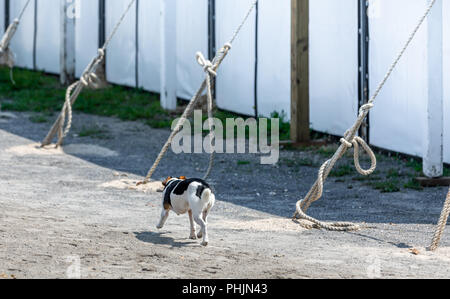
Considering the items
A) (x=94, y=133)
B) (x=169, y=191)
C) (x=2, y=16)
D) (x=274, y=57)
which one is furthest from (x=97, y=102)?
(x=169, y=191)

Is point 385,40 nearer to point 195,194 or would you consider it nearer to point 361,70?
point 361,70

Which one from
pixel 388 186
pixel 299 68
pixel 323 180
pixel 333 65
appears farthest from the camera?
pixel 333 65

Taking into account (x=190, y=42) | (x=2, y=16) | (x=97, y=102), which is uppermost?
(x=2, y=16)

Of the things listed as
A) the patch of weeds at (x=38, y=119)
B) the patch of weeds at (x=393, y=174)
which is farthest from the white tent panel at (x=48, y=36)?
the patch of weeds at (x=393, y=174)

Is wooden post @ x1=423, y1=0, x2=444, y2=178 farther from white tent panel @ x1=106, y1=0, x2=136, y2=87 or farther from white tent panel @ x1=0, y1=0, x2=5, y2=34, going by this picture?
white tent panel @ x1=0, y1=0, x2=5, y2=34

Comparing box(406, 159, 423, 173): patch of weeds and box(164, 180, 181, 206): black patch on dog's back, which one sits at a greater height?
box(164, 180, 181, 206): black patch on dog's back

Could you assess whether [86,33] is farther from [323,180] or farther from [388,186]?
[323,180]

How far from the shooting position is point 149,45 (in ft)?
52.1

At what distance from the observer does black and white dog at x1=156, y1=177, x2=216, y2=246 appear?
5.86m

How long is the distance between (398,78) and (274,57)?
2763 millimetres

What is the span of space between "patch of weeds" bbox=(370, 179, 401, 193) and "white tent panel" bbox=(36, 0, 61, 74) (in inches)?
452

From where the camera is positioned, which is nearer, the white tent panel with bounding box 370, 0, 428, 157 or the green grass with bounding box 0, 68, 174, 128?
the white tent panel with bounding box 370, 0, 428, 157

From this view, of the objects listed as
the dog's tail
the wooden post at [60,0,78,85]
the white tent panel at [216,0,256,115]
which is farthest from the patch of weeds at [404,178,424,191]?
the wooden post at [60,0,78,85]

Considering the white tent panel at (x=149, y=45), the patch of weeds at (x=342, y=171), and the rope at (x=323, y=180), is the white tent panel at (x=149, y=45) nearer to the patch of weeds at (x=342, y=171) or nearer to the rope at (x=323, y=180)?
the patch of weeds at (x=342, y=171)
